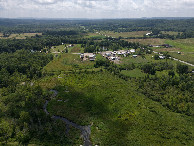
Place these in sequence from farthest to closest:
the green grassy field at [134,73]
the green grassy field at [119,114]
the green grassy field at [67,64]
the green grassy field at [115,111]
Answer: the green grassy field at [67,64] → the green grassy field at [134,73] → the green grassy field at [115,111] → the green grassy field at [119,114]

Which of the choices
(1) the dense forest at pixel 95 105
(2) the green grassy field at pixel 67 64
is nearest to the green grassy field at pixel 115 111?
(1) the dense forest at pixel 95 105

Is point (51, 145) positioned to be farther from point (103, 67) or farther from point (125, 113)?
point (103, 67)

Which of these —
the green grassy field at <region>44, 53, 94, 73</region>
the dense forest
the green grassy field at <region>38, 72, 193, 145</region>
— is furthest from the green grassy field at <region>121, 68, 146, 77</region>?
the green grassy field at <region>44, 53, 94, 73</region>

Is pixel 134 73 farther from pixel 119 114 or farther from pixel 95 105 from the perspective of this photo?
pixel 119 114

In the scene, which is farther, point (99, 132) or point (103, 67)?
point (103, 67)

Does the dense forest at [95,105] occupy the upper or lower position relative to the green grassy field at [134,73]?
lower

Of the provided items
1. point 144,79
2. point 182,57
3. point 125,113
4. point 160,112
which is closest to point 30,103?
point 125,113

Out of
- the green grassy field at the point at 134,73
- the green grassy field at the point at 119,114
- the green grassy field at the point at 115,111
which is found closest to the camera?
the green grassy field at the point at 119,114

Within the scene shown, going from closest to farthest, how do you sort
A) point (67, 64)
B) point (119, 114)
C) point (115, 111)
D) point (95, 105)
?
1. point (119, 114)
2. point (115, 111)
3. point (95, 105)
4. point (67, 64)

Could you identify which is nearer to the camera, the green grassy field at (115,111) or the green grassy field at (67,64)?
the green grassy field at (115,111)

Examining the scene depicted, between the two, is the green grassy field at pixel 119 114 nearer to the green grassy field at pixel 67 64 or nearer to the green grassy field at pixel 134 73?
the green grassy field at pixel 134 73

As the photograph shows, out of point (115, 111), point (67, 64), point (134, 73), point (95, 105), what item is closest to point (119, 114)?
point (115, 111)
